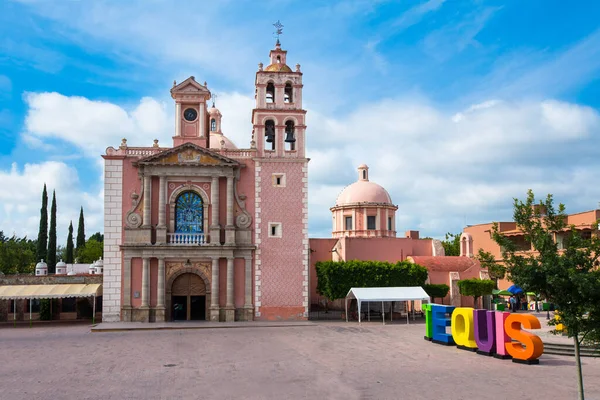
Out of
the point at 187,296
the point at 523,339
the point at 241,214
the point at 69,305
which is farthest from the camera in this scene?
the point at 69,305

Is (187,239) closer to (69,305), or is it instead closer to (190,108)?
(190,108)

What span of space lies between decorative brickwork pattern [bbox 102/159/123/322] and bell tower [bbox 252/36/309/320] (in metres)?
8.48

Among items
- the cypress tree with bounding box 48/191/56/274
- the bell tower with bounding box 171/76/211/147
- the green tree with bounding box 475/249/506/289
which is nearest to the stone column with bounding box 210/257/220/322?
the bell tower with bounding box 171/76/211/147

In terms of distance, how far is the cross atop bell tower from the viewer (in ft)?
123

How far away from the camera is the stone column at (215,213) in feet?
116

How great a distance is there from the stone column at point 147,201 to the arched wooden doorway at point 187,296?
3.93 m

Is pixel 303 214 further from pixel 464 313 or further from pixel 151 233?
pixel 464 313

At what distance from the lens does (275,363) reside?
20.4 meters

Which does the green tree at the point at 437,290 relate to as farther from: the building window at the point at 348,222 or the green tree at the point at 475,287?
the building window at the point at 348,222

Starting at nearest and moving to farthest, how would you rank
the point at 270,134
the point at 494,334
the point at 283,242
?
the point at 494,334
the point at 283,242
the point at 270,134

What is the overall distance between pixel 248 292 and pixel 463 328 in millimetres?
15391

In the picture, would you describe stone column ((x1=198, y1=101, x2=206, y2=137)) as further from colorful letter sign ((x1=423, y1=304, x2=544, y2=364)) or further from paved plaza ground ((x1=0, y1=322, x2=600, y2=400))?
colorful letter sign ((x1=423, y1=304, x2=544, y2=364))

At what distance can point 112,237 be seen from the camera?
35156mm

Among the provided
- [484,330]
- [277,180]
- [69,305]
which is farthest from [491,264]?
[69,305]
